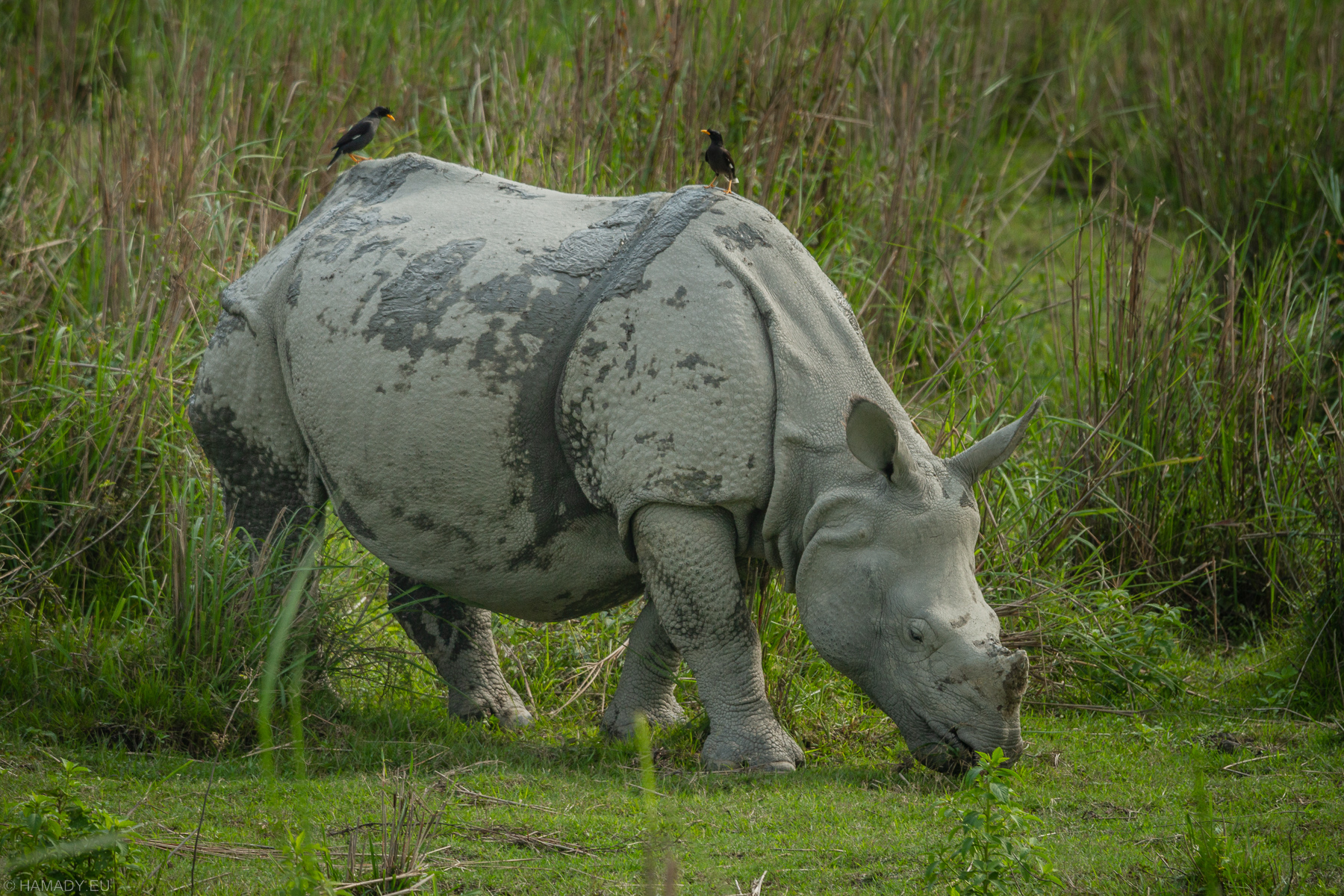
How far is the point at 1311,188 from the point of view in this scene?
741cm

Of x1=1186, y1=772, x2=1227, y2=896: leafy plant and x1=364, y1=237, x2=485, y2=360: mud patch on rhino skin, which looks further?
x1=364, y1=237, x2=485, y2=360: mud patch on rhino skin

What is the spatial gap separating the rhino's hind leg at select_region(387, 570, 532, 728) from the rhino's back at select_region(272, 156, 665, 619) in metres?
0.41

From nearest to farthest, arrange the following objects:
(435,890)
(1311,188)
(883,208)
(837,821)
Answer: (435,890)
(837,821)
(883,208)
(1311,188)

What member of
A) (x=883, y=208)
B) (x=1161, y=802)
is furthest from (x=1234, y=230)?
(x=1161, y=802)

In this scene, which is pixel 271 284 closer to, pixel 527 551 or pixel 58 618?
pixel 527 551

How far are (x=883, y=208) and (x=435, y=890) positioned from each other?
4736 millimetres

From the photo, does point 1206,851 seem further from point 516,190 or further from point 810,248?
point 810,248

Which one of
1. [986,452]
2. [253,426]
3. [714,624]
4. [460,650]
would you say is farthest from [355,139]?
[986,452]

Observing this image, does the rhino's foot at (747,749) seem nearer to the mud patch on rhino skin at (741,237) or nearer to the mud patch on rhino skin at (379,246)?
the mud patch on rhino skin at (741,237)

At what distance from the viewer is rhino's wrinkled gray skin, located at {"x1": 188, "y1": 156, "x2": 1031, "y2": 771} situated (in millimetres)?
3734

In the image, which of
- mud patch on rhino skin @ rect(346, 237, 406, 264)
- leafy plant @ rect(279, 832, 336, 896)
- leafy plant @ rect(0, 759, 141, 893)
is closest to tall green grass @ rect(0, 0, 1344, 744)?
mud patch on rhino skin @ rect(346, 237, 406, 264)

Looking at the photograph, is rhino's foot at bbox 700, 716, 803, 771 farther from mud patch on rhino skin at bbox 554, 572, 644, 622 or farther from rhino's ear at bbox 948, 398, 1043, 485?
rhino's ear at bbox 948, 398, 1043, 485

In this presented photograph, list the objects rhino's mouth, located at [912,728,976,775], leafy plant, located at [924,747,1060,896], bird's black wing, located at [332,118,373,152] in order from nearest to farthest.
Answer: leafy plant, located at [924,747,1060,896] → rhino's mouth, located at [912,728,976,775] → bird's black wing, located at [332,118,373,152]

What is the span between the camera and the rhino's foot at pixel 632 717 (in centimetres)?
430
